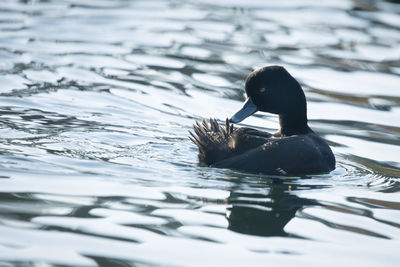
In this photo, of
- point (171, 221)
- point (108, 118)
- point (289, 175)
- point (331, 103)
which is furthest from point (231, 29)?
point (171, 221)

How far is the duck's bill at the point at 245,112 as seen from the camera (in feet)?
29.1

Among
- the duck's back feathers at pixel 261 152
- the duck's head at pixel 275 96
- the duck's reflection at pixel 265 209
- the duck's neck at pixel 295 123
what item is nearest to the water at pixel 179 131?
the duck's reflection at pixel 265 209

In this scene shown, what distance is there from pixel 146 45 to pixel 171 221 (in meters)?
9.07

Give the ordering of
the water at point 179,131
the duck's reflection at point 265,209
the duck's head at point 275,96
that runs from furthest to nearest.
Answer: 1. the duck's head at point 275,96
2. the duck's reflection at point 265,209
3. the water at point 179,131

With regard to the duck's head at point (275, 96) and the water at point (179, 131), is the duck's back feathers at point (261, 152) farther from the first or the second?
the duck's head at point (275, 96)

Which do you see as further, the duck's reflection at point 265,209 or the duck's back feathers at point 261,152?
the duck's back feathers at point 261,152

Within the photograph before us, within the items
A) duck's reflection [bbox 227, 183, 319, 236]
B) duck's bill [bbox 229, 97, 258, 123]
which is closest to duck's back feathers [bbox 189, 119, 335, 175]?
duck's reflection [bbox 227, 183, 319, 236]

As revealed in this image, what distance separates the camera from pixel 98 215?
658 centimetres

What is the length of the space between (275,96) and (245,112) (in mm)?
373

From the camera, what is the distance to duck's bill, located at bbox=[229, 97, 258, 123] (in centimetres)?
886

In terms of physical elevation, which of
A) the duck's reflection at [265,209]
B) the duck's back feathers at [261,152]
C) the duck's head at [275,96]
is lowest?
the duck's reflection at [265,209]

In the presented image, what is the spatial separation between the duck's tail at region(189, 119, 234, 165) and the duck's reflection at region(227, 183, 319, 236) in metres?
0.68

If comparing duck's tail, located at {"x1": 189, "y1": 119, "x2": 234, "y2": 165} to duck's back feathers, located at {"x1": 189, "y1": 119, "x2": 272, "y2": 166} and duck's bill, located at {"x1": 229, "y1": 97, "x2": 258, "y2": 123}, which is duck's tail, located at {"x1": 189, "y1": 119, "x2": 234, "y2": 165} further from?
duck's bill, located at {"x1": 229, "y1": 97, "x2": 258, "y2": 123}

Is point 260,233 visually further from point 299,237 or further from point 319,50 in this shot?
point 319,50
